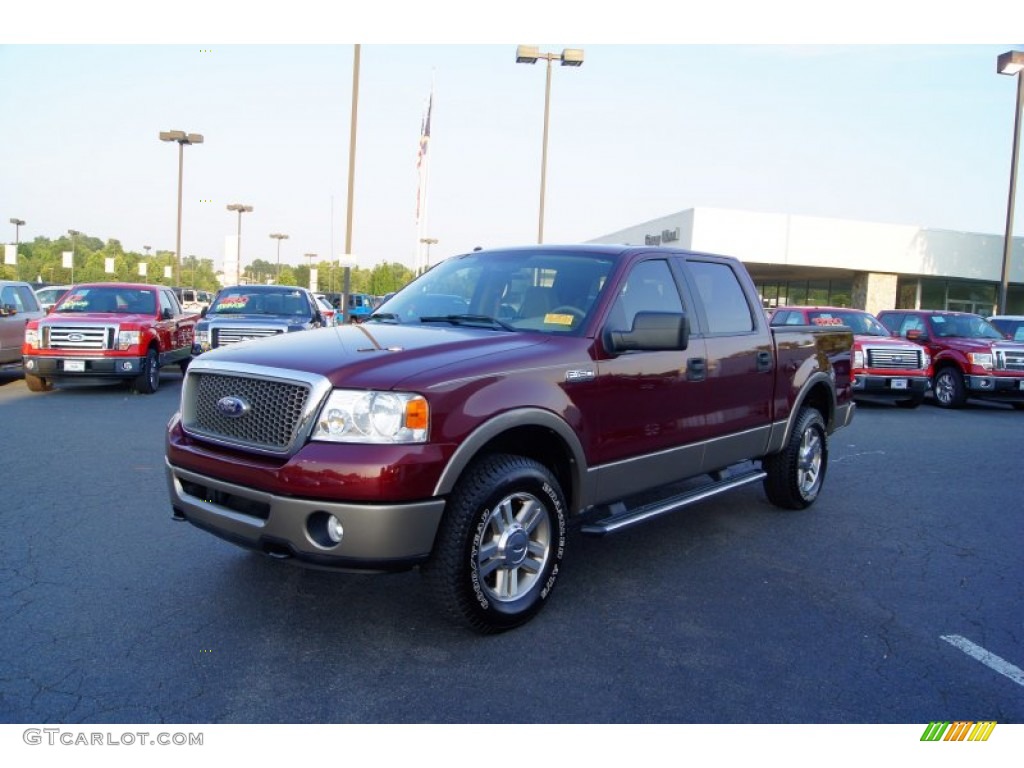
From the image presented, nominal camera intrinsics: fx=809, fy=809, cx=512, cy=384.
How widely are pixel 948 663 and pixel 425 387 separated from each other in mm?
2698

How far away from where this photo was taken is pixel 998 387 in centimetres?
1417

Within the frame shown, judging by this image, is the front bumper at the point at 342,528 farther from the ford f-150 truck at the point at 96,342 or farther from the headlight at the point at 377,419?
the ford f-150 truck at the point at 96,342

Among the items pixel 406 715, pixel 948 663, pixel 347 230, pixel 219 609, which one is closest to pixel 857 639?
pixel 948 663

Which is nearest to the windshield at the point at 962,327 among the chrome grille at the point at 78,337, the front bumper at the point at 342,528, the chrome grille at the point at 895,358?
the chrome grille at the point at 895,358

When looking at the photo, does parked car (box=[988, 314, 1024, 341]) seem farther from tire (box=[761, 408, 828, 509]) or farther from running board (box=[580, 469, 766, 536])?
running board (box=[580, 469, 766, 536])

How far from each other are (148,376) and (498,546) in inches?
411

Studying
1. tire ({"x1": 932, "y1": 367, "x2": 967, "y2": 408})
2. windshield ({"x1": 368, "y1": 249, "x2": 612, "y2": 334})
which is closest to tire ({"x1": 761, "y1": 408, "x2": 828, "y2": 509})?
windshield ({"x1": 368, "y1": 249, "x2": 612, "y2": 334})

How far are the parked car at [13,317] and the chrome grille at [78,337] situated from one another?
4.39ft

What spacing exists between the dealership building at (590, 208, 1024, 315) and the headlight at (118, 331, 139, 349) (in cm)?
2471

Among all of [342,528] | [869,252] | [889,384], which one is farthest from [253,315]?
[869,252]

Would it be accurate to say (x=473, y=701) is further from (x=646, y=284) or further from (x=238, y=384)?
(x=646, y=284)

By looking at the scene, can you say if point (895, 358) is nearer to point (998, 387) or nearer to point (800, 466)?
point (998, 387)

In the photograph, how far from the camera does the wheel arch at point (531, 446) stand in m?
3.56

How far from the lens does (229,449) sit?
12.6ft
